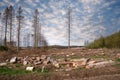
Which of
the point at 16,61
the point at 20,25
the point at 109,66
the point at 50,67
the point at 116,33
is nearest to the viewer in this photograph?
the point at 109,66

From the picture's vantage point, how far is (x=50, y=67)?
16.4m

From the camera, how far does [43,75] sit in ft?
42.7

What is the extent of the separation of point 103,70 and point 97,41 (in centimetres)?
3317

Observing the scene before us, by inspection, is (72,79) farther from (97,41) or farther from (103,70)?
(97,41)

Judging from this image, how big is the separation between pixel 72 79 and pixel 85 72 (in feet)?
5.80

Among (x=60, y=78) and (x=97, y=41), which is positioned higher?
(x=97, y=41)

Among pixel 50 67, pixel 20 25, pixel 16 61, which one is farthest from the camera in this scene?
pixel 20 25

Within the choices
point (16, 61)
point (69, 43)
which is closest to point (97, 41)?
point (69, 43)

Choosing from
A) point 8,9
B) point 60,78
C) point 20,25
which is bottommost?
point 60,78

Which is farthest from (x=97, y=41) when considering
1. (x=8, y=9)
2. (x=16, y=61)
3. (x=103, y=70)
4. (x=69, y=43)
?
(x=103, y=70)

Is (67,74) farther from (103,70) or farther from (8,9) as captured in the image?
(8,9)

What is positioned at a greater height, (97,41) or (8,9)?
(8,9)

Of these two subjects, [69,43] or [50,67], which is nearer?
[50,67]

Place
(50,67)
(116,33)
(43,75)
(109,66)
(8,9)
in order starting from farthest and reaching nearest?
1. (8,9)
2. (116,33)
3. (50,67)
4. (109,66)
5. (43,75)
